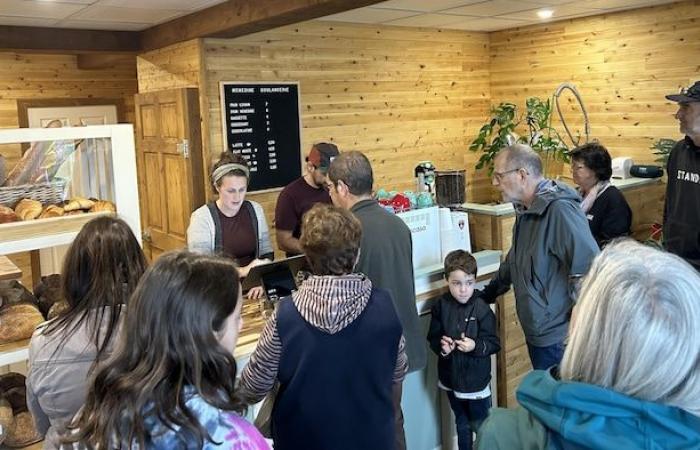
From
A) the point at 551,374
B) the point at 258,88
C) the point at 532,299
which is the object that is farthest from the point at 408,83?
the point at 551,374

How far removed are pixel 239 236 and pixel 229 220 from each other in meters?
0.09

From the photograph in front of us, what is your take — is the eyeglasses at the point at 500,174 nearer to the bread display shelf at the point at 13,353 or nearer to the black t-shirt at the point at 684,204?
the black t-shirt at the point at 684,204

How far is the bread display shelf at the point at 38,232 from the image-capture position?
6.10 ft

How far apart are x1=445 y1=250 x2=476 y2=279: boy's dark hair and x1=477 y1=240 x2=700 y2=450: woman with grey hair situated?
155cm

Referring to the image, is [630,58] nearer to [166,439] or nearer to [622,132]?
[622,132]

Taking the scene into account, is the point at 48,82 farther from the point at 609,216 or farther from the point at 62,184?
the point at 609,216

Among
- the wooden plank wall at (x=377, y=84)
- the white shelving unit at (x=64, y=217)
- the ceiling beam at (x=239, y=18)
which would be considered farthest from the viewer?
the wooden plank wall at (x=377, y=84)

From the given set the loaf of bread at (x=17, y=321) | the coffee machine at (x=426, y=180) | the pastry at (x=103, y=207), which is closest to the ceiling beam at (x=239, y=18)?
the coffee machine at (x=426, y=180)

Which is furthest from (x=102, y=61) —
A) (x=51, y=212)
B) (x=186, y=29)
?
(x=51, y=212)

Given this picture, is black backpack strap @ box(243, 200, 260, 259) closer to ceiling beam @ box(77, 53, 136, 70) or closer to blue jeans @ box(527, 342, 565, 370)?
blue jeans @ box(527, 342, 565, 370)

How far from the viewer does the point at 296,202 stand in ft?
11.2

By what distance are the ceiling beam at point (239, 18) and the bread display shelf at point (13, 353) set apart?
204 cm

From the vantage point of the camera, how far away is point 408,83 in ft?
19.2

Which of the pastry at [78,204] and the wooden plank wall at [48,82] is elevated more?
the wooden plank wall at [48,82]
